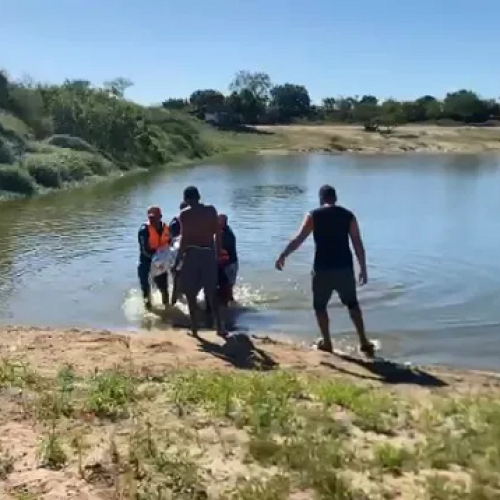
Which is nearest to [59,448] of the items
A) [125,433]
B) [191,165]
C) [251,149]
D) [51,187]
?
[125,433]

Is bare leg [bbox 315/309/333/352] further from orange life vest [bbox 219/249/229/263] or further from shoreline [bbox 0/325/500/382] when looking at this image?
orange life vest [bbox 219/249/229/263]

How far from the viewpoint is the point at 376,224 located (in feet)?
85.6

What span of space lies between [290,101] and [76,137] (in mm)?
82344

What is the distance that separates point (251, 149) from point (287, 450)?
3006 inches

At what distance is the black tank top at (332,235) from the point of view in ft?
32.0

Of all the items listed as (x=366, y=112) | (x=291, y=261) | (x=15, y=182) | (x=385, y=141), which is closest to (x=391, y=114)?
(x=366, y=112)

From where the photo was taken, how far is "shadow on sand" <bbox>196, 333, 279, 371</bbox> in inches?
366

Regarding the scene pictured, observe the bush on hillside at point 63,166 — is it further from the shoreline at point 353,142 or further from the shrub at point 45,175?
the shoreline at point 353,142

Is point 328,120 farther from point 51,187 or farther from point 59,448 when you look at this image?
point 59,448

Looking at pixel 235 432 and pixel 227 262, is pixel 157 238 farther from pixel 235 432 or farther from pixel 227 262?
pixel 235 432

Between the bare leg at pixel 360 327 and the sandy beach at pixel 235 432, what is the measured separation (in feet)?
4.05

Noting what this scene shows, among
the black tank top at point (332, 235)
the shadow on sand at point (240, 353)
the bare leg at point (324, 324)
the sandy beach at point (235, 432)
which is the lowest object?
the shadow on sand at point (240, 353)

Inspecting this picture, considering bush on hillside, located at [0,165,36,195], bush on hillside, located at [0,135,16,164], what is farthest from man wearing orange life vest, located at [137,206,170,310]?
bush on hillside, located at [0,135,16,164]

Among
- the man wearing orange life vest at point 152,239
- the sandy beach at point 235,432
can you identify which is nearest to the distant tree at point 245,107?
the man wearing orange life vest at point 152,239
